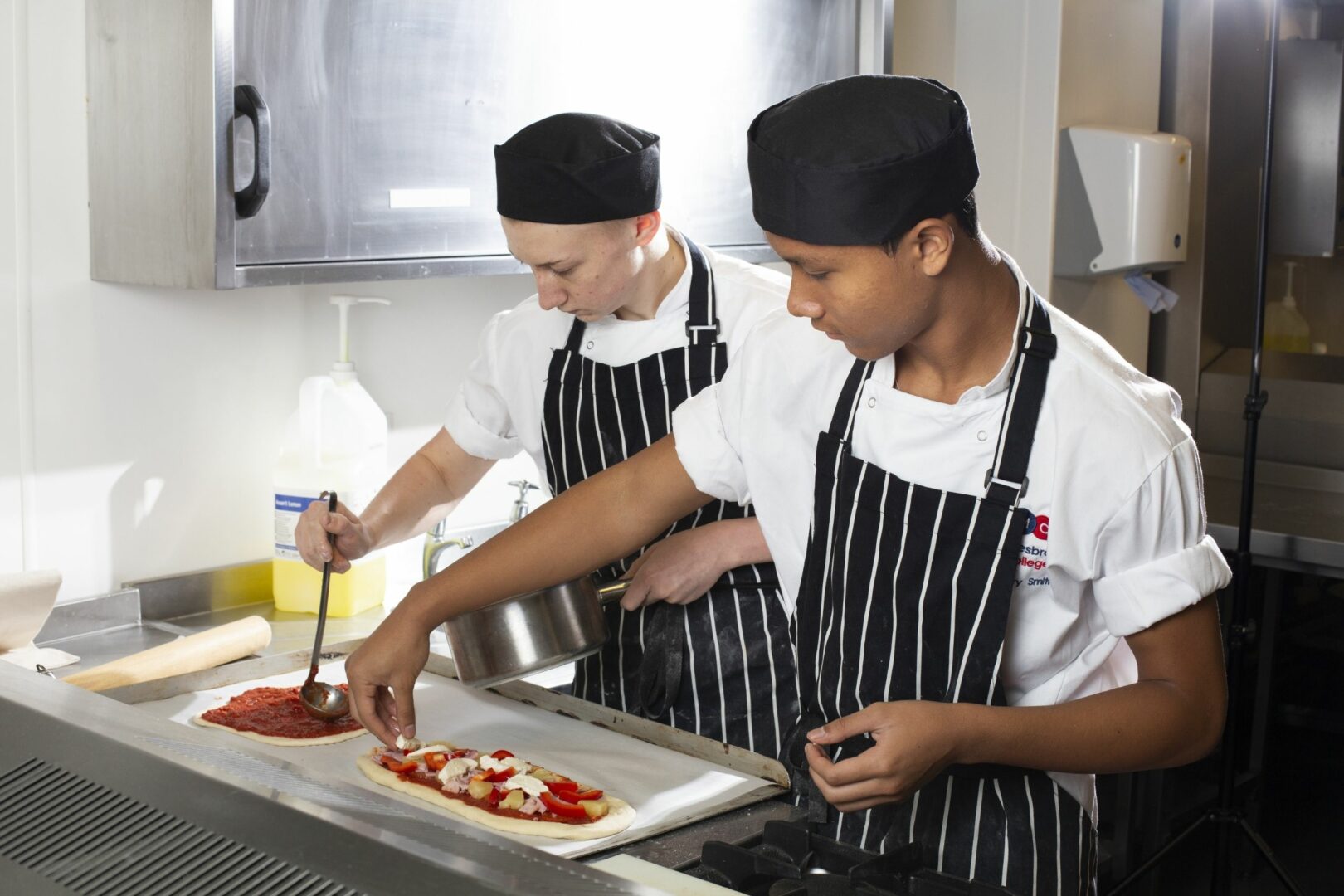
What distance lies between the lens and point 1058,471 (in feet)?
4.91

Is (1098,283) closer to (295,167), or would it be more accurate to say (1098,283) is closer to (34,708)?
(295,167)

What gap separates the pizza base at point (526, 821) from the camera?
1.64 metres

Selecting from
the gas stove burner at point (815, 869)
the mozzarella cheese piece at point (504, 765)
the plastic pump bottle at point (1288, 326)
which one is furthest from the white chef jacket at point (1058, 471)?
the plastic pump bottle at point (1288, 326)

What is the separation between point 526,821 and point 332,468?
47.8 inches

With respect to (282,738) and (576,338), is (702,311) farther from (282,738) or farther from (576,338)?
(282,738)

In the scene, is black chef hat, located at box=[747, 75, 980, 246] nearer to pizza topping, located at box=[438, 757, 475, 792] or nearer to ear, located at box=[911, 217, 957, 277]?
ear, located at box=[911, 217, 957, 277]

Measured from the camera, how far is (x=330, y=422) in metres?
2.79

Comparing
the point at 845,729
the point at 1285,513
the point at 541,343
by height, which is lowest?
the point at 1285,513

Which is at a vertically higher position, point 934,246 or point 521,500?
point 934,246

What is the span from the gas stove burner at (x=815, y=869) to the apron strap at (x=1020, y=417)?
40 centimetres

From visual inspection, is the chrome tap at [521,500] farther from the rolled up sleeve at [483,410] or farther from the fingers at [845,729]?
the fingers at [845,729]

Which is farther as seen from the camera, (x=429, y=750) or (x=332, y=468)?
(x=332, y=468)

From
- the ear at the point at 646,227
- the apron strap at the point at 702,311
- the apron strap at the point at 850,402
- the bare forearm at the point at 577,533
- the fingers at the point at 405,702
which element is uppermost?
the ear at the point at 646,227

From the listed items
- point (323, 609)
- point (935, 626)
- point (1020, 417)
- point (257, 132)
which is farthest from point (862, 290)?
point (257, 132)
